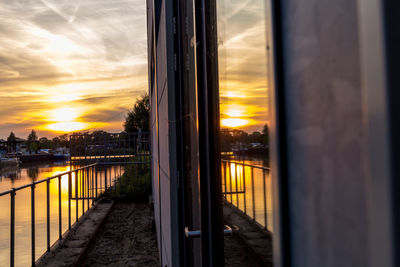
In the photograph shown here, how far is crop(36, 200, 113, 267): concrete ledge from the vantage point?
4.04 meters

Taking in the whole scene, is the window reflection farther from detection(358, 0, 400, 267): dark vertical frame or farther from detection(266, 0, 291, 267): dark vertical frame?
detection(358, 0, 400, 267): dark vertical frame

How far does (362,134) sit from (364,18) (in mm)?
92

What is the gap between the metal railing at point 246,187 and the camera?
550mm

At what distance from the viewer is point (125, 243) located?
5.39 metres

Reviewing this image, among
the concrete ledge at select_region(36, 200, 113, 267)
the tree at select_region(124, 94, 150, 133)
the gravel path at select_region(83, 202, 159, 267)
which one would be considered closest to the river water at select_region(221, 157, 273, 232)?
the concrete ledge at select_region(36, 200, 113, 267)

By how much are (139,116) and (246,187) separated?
28.0 metres

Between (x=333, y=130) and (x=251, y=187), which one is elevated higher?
(x=333, y=130)

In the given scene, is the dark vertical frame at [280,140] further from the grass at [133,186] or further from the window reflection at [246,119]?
the grass at [133,186]

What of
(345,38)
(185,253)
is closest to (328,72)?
(345,38)

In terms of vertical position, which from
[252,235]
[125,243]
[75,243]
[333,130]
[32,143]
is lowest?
[125,243]

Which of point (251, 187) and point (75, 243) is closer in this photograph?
point (251, 187)

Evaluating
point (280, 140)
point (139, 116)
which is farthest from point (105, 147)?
point (139, 116)

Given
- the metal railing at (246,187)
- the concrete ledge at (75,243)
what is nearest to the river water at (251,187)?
the metal railing at (246,187)

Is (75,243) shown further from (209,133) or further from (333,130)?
(333,130)
